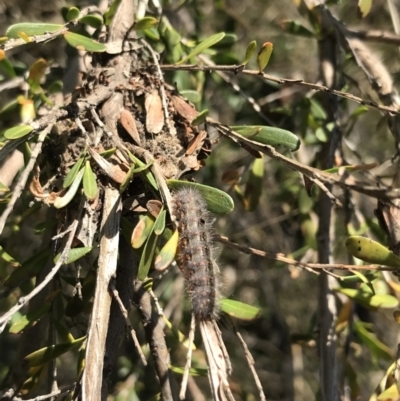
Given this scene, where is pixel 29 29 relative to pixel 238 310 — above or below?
above

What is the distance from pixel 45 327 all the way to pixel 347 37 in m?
1.19

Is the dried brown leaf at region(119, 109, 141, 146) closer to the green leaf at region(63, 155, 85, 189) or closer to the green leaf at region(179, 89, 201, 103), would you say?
the green leaf at region(63, 155, 85, 189)

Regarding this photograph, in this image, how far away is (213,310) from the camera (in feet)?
3.46

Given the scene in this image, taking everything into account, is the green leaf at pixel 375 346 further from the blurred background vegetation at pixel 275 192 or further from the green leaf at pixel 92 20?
the green leaf at pixel 92 20

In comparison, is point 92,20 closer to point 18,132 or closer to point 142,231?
point 18,132

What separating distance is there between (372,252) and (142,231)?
470 millimetres

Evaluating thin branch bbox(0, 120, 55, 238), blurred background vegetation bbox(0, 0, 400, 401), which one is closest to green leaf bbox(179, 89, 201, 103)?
blurred background vegetation bbox(0, 0, 400, 401)

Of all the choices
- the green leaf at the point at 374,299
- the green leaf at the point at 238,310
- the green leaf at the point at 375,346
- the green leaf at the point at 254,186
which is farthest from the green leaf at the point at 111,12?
the green leaf at the point at 375,346

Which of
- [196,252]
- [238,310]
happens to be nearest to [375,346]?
[238,310]

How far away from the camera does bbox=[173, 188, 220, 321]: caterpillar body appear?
1.08 meters

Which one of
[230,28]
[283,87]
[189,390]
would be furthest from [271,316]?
[230,28]

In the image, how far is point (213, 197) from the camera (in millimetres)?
1104

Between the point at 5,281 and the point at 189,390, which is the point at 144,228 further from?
the point at 189,390

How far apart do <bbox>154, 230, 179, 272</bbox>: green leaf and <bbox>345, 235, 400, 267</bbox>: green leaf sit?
Result: 377 mm
